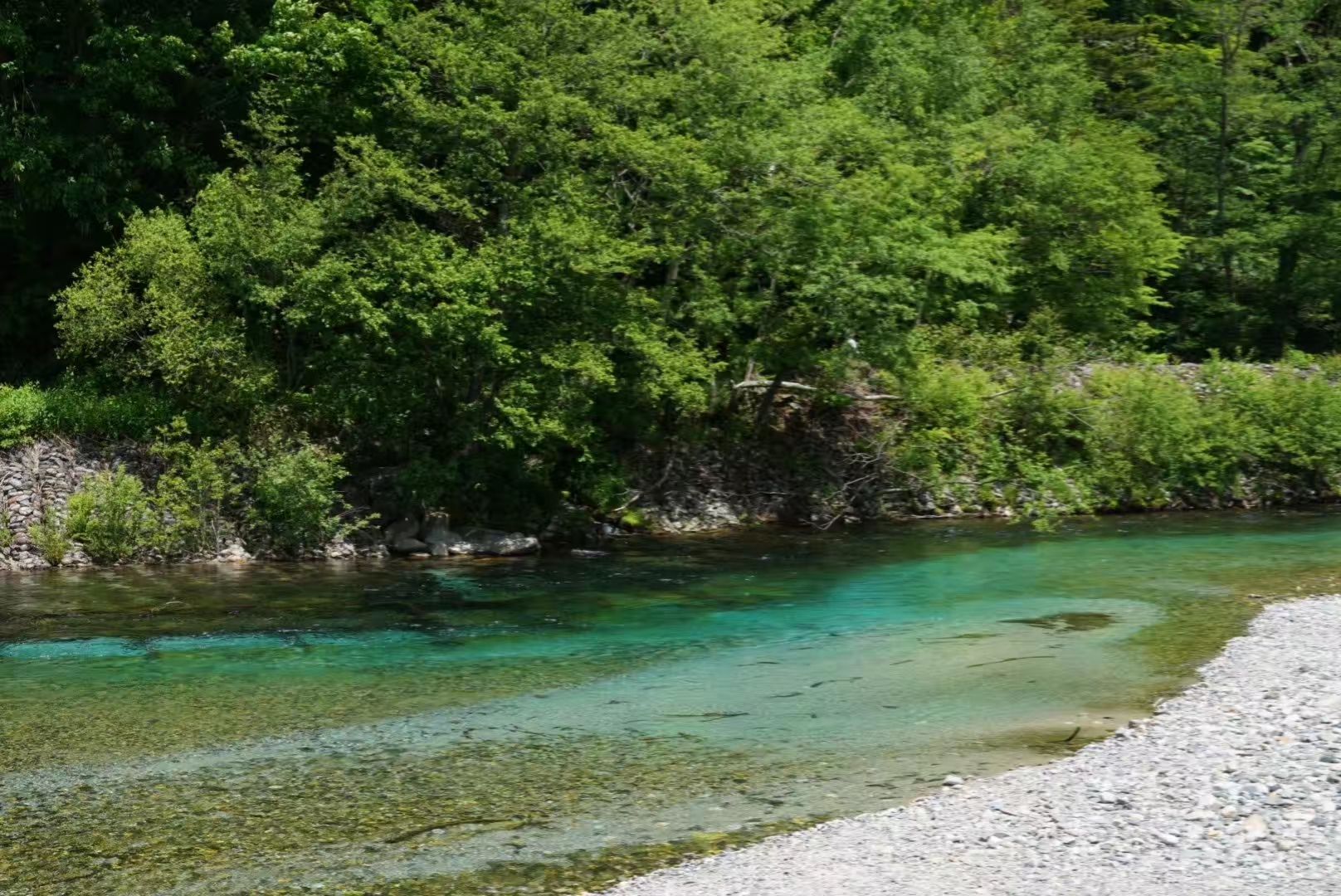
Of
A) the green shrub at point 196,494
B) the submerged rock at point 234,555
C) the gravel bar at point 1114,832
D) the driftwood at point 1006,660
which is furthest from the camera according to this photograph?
the submerged rock at point 234,555

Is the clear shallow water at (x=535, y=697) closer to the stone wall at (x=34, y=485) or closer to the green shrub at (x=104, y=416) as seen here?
the stone wall at (x=34, y=485)

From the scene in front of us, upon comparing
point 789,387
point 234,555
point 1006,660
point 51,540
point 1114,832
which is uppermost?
point 789,387

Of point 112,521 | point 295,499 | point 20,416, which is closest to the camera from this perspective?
point 112,521

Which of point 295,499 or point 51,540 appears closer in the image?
point 51,540

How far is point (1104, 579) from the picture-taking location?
20.6m

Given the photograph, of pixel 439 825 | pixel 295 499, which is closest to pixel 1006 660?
pixel 439 825

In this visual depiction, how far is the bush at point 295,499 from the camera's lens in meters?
22.0

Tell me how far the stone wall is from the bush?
2.89 m

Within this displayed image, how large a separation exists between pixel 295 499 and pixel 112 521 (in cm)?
302

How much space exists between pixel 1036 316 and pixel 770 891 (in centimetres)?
2508

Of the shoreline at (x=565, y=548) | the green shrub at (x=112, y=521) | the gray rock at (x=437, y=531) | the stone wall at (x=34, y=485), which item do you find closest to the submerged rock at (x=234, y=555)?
the shoreline at (x=565, y=548)

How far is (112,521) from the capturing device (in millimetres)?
21516

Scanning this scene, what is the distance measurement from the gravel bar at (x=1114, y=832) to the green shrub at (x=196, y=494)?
1563 cm

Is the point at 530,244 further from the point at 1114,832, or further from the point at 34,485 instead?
the point at 1114,832
